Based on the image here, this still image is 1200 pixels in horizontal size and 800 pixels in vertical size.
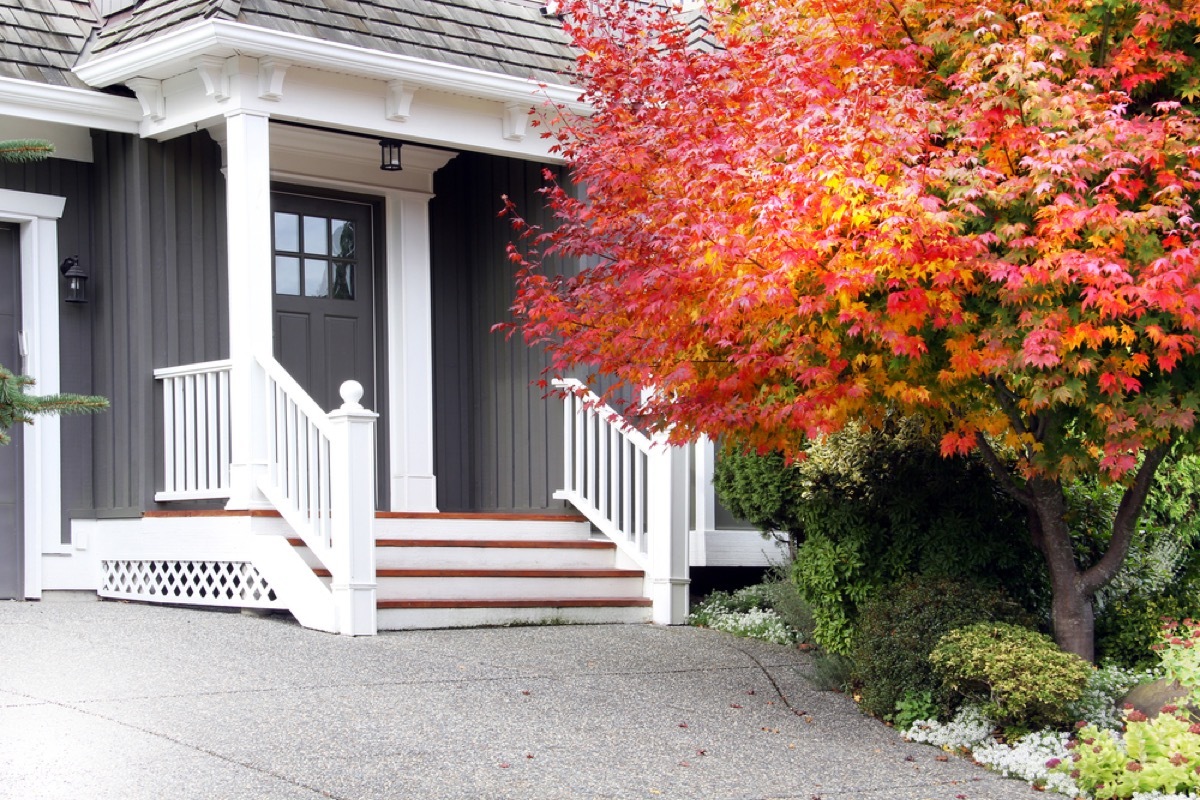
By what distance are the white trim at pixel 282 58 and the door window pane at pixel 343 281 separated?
162 cm

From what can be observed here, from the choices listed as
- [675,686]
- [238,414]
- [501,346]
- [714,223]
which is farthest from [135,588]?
[714,223]

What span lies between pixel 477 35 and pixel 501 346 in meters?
2.14

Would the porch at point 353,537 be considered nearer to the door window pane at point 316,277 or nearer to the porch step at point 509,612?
the porch step at point 509,612

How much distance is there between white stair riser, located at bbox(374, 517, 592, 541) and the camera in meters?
9.10

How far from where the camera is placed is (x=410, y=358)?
1035cm

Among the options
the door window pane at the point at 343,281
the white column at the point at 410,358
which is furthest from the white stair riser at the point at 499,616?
the door window pane at the point at 343,281

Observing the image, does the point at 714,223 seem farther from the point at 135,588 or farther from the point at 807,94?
the point at 135,588

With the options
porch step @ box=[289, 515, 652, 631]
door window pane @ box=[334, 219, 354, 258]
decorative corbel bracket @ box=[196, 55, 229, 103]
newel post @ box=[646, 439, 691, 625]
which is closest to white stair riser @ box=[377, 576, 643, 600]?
porch step @ box=[289, 515, 652, 631]

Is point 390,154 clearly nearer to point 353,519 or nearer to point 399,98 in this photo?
point 399,98

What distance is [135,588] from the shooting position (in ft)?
30.1

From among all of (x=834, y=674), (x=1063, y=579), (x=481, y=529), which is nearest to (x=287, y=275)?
(x=481, y=529)

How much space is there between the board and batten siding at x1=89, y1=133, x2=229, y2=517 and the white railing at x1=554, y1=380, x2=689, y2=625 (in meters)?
2.33

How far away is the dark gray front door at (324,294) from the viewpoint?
10.1 meters

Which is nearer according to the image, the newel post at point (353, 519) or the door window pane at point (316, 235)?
the newel post at point (353, 519)
